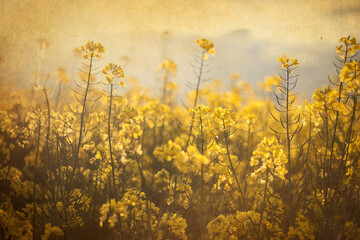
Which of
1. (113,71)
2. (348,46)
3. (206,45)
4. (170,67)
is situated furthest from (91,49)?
(170,67)

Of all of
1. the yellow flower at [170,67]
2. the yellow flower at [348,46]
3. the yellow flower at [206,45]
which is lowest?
the yellow flower at [348,46]

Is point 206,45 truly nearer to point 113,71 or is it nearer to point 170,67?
point 113,71

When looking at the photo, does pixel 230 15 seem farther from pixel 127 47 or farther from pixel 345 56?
pixel 345 56

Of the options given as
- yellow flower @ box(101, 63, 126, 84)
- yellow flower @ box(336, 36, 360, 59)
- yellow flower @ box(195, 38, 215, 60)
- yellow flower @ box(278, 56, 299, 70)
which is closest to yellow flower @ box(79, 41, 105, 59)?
yellow flower @ box(101, 63, 126, 84)

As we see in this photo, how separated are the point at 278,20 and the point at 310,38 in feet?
1.70

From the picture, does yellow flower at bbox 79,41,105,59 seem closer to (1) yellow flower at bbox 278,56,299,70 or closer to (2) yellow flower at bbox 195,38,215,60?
(2) yellow flower at bbox 195,38,215,60

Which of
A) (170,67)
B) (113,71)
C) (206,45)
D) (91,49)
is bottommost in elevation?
(113,71)

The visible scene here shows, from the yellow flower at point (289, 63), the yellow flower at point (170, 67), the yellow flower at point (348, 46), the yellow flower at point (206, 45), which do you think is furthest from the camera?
the yellow flower at point (170, 67)

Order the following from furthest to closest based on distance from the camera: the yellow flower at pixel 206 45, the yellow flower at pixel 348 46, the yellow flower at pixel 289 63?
the yellow flower at pixel 206 45, the yellow flower at pixel 289 63, the yellow flower at pixel 348 46

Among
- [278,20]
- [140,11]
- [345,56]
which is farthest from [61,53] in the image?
[345,56]

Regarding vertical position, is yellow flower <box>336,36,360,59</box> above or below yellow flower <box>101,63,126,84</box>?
above

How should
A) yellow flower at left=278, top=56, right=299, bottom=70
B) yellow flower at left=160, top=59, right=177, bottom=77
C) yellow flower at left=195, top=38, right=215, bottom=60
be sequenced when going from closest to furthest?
yellow flower at left=278, top=56, right=299, bottom=70, yellow flower at left=195, top=38, right=215, bottom=60, yellow flower at left=160, top=59, right=177, bottom=77

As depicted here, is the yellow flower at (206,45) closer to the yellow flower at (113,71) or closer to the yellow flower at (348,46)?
the yellow flower at (113,71)

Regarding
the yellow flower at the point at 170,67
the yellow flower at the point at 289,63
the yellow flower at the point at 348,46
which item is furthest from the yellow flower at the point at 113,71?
the yellow flower at the point at 170,67
